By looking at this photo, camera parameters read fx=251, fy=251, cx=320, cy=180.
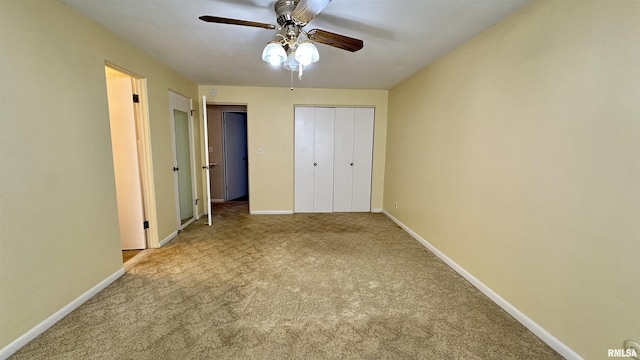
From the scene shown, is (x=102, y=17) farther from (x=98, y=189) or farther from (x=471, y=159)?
(x=471, y=159)

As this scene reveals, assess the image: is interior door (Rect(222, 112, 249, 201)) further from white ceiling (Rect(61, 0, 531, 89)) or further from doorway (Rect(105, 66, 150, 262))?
doorway (Rect(105, 66, 150, 262))

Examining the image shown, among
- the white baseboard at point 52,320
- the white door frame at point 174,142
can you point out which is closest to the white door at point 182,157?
the white door frame at point 174,142

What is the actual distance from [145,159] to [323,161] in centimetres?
275

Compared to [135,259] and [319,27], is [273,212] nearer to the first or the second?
[135,259]

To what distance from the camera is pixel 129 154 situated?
2.89 m

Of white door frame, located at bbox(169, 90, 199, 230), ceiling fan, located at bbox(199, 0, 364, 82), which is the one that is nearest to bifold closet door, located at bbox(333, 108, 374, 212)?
white door frame, located at bbox(169, 90, 199, 230)

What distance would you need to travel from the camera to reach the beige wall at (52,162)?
150 centimetres

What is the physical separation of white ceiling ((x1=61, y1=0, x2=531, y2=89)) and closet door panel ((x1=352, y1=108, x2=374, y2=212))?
1308 millimetres

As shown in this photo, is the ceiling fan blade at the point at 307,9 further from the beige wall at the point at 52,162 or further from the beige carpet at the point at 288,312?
the beige carpet at the point at 288,312

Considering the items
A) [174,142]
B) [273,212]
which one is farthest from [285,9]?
[273,212]

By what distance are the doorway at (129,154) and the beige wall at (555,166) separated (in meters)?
3.47

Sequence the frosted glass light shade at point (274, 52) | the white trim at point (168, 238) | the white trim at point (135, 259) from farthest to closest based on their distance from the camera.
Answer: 1. the white trim at point (168, 238)
2. the white trim at point (135, 259)
3. the frosted glass light shade at point (274, 52)

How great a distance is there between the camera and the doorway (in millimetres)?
2771

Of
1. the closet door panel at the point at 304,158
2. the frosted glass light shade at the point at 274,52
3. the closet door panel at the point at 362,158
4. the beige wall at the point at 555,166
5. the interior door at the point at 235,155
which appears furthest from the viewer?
the interior door at the point at 235,155
